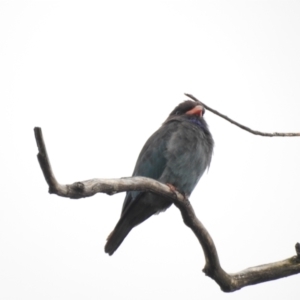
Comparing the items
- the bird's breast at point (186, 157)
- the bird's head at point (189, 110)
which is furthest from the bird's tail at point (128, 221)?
the bird's head at point (189, 110)

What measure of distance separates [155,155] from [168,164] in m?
0.30

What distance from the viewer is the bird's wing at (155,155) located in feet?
23.7

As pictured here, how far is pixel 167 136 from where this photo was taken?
743 centimetres

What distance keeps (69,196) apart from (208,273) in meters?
1.64

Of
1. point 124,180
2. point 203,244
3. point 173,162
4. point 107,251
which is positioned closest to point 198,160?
point 173,162

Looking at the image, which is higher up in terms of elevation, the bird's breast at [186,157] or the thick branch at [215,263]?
the bird's breast at [186,157]

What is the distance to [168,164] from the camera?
7.11 metres

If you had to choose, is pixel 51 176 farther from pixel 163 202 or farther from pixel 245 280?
pixel 163 202

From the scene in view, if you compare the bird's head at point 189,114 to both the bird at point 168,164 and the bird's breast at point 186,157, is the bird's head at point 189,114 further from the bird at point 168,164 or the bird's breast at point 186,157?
the bird's breast at point 186,157

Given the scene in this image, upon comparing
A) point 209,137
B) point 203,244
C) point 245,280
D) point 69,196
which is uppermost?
point 209,137

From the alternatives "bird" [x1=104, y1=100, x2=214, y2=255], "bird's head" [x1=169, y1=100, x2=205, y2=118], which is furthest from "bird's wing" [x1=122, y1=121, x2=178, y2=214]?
"bird's head" [x1=169, y1=100, x2=205, y2=118]

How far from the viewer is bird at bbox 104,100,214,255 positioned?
272 inches

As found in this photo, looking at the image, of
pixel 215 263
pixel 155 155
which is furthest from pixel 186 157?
pixel 215 263

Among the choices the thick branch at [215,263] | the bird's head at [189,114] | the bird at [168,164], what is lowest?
the thick branch at [215,263]
